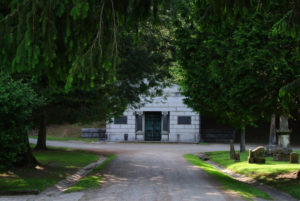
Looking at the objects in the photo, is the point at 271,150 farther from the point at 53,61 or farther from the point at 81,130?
the point at 81,130

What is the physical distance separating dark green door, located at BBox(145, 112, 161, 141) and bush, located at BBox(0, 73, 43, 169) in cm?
3485

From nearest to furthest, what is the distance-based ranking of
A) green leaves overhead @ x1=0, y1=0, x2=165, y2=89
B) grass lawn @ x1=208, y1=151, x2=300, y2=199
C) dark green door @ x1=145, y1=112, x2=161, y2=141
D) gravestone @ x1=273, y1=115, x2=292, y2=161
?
green leaves overhead @ x1=0, y1=0, x2=165, y2=89, grass lawn @ x1=208, y1=151, x2=300, y2=199, gravestone @ x1=273, y1=115, x2=292, y2=161, dark green door @ x1=145, y1=112, x2=161, y2=141

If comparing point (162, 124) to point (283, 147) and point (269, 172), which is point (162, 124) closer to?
point (283, 147)

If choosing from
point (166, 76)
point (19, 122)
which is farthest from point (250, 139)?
point (19, 122)

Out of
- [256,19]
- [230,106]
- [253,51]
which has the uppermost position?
[256,19]

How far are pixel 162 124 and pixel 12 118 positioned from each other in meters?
34.7

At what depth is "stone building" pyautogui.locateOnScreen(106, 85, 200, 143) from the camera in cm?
4734

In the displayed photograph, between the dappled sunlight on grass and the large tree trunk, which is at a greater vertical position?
the large tree trunk

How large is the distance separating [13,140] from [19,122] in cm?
66

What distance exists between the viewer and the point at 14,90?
13.6 metres

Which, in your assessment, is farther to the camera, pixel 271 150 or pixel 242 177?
pixel 271 150

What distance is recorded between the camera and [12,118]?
1366cm

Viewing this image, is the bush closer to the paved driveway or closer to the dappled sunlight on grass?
the paved driveway

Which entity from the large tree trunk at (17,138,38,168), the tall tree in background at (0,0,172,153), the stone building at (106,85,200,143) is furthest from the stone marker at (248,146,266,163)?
the stone building at (106,85,200,143)
